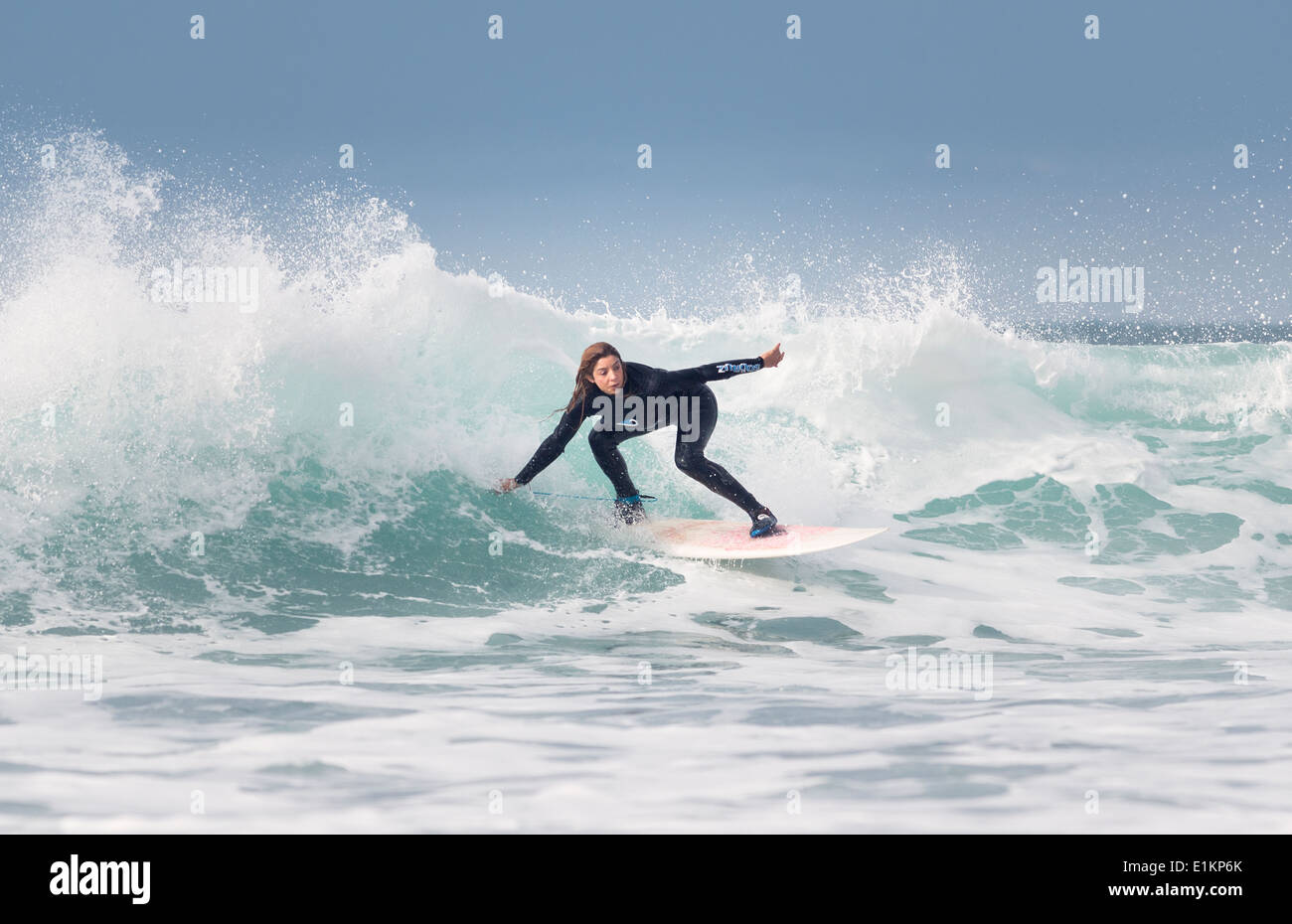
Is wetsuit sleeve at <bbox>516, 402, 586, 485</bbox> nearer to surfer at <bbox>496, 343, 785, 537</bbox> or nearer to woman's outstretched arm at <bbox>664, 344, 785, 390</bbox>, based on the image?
surfer at <bbox>496, 343, 785, 537</bbox>

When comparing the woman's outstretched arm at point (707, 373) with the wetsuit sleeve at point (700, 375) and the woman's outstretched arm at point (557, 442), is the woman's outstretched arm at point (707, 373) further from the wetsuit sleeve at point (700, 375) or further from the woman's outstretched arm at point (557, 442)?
the woman's outstretched arm at point (557, 442)

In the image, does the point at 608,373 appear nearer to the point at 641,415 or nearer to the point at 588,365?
the point at 588,365

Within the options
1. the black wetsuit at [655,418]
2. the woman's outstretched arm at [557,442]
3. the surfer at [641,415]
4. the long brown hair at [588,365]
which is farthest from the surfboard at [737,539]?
the long brown hair at [588,365]

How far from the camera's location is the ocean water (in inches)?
139

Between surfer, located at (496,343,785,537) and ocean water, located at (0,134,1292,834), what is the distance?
0.61m

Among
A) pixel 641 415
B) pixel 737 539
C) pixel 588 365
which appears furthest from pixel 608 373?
pixel 737 539

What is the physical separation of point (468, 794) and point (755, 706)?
4.78 feet

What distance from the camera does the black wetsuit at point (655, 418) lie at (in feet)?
22.4

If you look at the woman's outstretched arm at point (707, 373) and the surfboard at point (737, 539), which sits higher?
the woman's outstretched arm at point (707, 373)

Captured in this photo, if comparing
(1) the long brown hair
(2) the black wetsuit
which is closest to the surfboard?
(2) the black wetsuit

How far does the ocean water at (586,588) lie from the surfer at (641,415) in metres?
0.61

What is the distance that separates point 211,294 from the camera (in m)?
9.20

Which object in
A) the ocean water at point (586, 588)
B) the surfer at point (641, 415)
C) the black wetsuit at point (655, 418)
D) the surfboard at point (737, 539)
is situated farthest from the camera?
the surfboard at point (737, 539)

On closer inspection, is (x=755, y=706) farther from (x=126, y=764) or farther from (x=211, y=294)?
(x=211, y=294)
